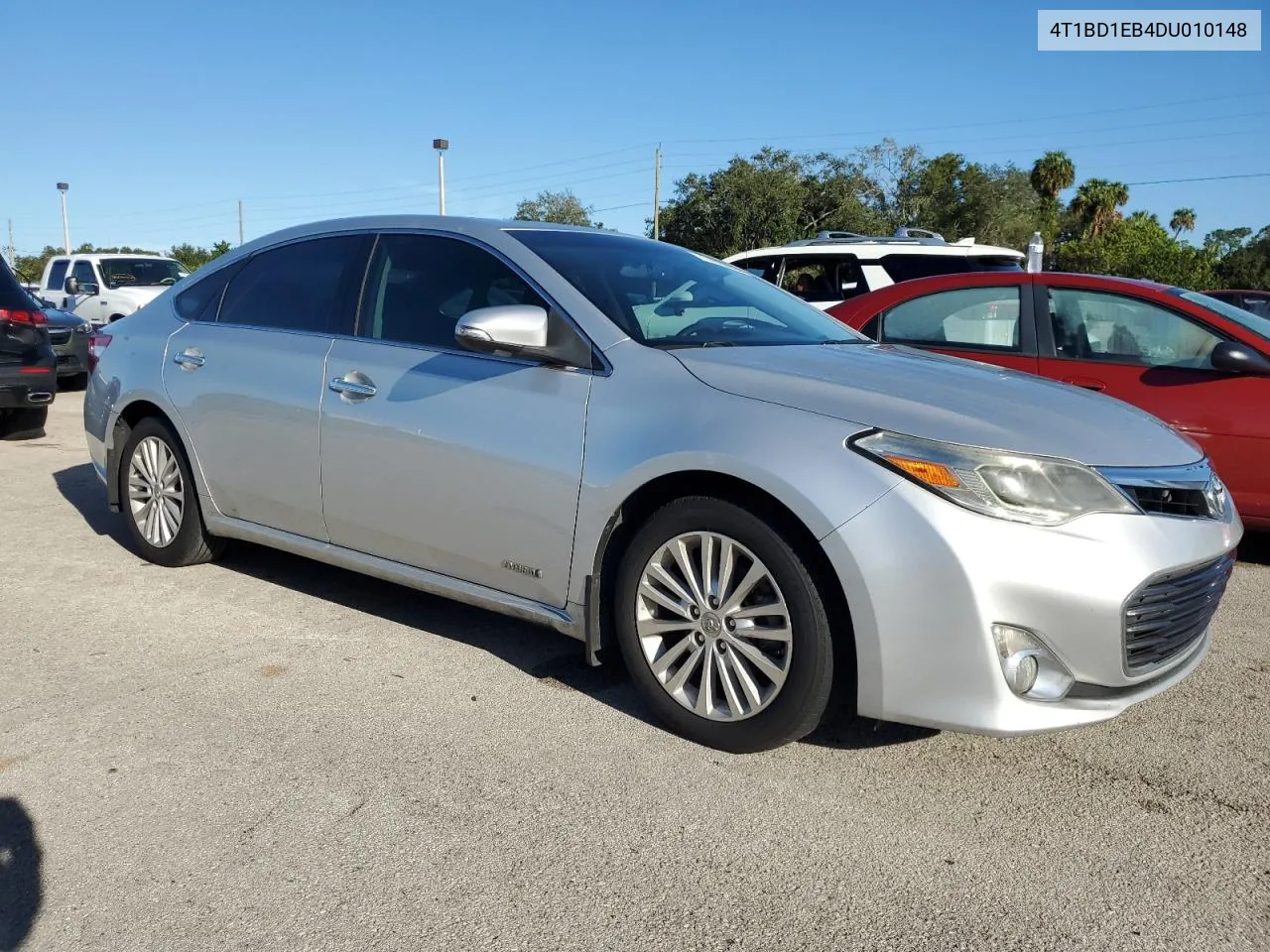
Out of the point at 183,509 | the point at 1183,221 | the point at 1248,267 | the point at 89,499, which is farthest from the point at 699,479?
the point at 1183,221

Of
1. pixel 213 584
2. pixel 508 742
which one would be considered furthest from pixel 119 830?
pixel 213 584

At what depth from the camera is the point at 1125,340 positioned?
5715 mm

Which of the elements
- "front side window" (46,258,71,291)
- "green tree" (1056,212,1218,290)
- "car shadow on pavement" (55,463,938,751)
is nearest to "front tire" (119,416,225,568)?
"car shadow on pavement" (55,463,938,751)

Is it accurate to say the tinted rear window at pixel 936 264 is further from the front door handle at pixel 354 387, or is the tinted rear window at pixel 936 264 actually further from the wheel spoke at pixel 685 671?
the wheel spoke at pixel 685 671

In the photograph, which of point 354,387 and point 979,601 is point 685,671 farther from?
point 354,387

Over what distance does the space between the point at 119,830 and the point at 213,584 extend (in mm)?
2313

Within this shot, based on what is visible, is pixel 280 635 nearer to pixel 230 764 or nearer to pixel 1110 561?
pixel 230 764

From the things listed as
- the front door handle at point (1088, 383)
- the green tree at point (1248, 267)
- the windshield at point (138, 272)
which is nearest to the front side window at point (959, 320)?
the front door handle at point (1088, 383)

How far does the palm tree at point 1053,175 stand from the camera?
50812 millimetres

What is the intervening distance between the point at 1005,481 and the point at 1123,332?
11.2 feet

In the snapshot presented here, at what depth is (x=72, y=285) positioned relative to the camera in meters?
15.5

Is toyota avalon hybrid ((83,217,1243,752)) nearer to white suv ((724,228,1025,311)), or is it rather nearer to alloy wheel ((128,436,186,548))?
alloy wheel ((128,436,186,548))

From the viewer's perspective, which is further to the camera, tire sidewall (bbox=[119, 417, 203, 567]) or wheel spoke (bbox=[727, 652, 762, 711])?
tire sidewall (bbox=[119, 417, 203, 567])

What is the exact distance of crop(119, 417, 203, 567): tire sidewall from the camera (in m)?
4.90
